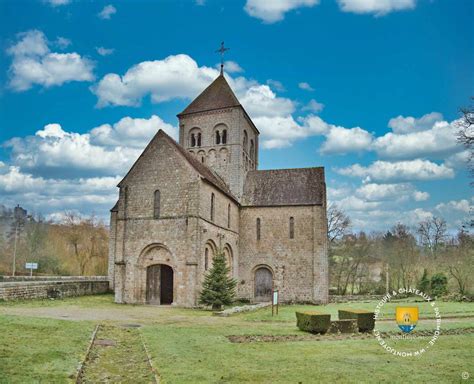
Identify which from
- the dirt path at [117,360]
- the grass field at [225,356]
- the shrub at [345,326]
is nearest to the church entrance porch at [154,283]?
the grass field at [225,356]

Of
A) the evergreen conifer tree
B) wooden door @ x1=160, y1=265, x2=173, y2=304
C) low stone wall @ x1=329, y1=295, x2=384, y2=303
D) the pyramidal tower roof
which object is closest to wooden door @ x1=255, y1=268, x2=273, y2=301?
low stone wall @ x1=329, y1=295, x2=384, y2=303

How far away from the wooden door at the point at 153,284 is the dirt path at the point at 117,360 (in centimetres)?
1242

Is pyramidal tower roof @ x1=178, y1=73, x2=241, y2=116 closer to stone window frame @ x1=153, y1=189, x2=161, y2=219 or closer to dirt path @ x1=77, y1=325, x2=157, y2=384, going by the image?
stone window frame @ x1=153, y1=189, x2=161, y2=219

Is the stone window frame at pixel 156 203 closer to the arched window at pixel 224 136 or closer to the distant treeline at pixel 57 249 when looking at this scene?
the arched window at pixel 224 136

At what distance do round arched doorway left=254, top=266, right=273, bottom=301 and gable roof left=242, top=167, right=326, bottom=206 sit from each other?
5.44 meters

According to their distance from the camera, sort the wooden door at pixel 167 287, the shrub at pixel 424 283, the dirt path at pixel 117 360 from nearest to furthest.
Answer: the dirt path at pixel 117 360, the wooden door at pixel 167 287, the shrub at pixel 424 283

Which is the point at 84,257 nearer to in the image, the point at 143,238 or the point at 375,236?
the point at 143,238

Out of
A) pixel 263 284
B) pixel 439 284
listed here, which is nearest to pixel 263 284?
pixel 263 284

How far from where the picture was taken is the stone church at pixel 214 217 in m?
27.3

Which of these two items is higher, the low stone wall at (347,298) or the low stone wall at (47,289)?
the low stone wall at (47,289)

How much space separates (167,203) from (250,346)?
16273mm

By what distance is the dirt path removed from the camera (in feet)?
30.8

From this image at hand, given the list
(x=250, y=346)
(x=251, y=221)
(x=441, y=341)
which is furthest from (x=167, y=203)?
(x=441, y=341)

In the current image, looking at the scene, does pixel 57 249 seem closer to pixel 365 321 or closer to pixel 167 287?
pixel 167 287
